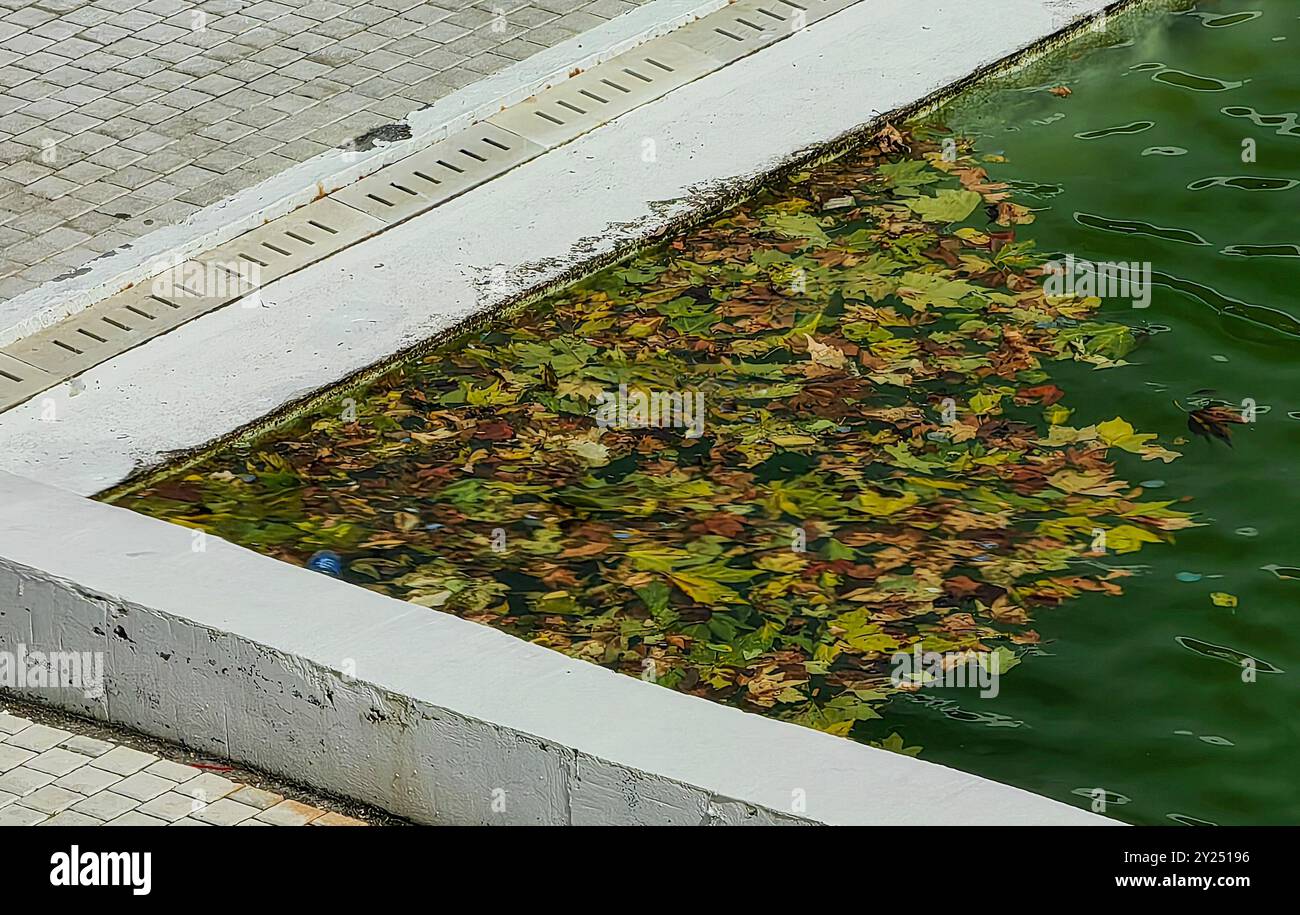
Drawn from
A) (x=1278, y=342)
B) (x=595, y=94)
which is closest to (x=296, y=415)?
(x=595, y=94)

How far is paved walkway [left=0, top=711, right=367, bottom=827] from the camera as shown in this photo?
186 inches

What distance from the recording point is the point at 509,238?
23.4 ft

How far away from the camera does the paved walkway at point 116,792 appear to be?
4727 millimetres

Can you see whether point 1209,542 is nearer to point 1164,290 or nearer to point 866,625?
point 866,625

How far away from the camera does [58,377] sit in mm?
6328

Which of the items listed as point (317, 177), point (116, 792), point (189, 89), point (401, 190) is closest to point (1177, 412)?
point (401, 190)

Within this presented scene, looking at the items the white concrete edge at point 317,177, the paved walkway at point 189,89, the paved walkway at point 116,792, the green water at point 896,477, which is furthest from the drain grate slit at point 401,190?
the paved walkway at point 116,792

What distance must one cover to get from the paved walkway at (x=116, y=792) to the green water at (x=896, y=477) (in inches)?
31.2

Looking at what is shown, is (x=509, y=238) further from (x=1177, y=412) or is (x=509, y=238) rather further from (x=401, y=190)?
(x=1177, y=412)

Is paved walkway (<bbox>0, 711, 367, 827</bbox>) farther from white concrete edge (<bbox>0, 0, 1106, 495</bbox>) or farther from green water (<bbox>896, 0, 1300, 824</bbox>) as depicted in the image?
green water (<bbox>896, 0, 1300, 824</bbox>)

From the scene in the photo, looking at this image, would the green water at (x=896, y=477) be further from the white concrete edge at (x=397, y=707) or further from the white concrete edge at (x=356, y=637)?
the white concrete edge at (x=397, y=707)

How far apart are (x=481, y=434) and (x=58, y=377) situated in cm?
148

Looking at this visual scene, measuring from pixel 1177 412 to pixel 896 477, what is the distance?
40.2 inches
